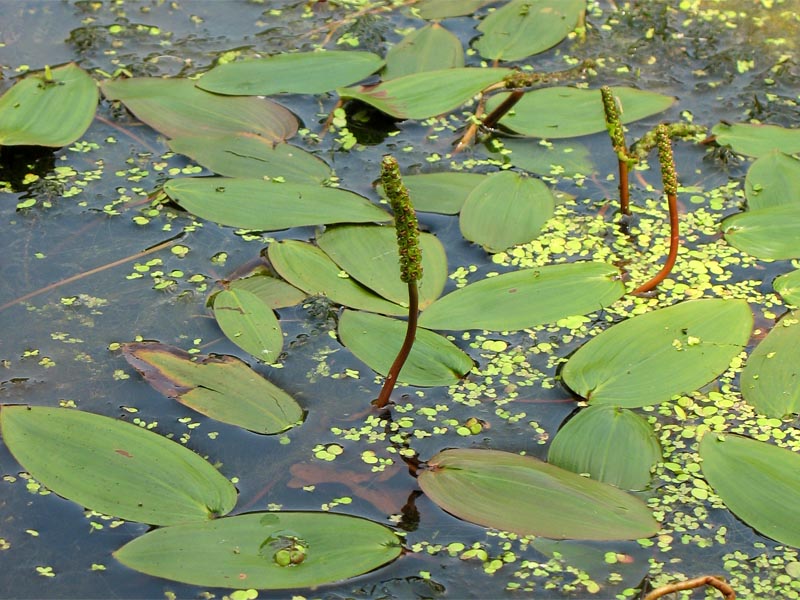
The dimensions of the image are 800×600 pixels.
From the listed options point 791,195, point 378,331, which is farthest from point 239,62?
point 791,195

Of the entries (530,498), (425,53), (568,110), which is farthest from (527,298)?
(425,53)

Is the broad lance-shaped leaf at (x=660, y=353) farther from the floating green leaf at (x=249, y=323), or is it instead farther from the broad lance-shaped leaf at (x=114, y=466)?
the broad lance-shaped leaf at (x=114, y=466)

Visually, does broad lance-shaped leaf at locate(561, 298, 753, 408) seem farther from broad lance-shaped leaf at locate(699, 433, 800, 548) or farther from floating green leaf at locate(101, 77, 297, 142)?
floating green leaf at locate(101, 77, 297, 142)

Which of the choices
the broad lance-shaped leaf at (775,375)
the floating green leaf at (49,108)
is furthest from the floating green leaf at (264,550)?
the floating green leaf at (49,108)

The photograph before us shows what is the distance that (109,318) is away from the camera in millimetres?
2184

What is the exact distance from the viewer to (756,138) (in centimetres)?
269

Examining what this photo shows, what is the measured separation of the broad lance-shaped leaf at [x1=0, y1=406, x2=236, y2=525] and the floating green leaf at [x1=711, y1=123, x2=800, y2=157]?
5.32ft

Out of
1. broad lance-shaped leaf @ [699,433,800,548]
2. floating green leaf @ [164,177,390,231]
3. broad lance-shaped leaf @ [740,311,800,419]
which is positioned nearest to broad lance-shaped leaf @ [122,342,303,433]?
floating green leaf @ [164,177,390,231]

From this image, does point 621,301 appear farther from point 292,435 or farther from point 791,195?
point 292,435

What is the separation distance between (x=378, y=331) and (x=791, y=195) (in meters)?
1.10

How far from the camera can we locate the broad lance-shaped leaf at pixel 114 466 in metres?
1.75

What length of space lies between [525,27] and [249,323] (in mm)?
1465

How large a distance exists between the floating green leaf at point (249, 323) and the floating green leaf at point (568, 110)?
94 centimetres

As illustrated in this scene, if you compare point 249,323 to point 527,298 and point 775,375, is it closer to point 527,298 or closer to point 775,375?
point 527,298
